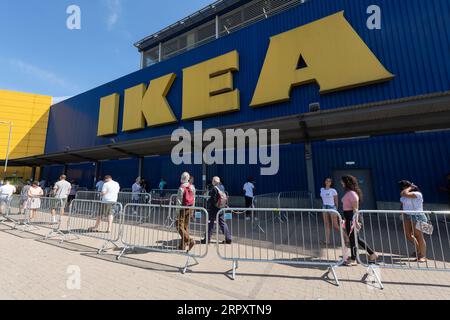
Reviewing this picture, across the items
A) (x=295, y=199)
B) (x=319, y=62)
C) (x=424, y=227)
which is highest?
(x=319, y=62)

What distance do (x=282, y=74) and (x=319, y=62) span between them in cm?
184

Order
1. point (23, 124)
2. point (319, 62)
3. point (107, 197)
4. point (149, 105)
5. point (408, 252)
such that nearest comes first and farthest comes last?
point (408, 252) → point (107, 197) → point (319, 62) → point (149, 105) → point (23, 124)

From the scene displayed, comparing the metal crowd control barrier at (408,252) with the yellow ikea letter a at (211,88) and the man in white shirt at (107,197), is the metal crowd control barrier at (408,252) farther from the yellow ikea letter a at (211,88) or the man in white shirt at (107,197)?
the yellow ikea letter a at (211,88)

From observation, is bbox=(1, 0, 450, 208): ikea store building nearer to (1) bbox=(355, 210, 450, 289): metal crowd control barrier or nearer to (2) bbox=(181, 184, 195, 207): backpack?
(1) bbox=(355, 210, 450, 289): metal crowd control barrier

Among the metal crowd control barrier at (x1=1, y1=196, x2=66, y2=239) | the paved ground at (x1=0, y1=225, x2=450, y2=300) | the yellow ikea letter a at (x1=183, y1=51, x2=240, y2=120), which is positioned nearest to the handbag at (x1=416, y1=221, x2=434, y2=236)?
the paved ground at (x1=0, y1=225, x2=450, y2=300)

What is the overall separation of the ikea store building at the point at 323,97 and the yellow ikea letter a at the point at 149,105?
3.7 inches

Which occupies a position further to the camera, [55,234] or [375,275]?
[55,234]

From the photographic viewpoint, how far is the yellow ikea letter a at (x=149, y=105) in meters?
16.0

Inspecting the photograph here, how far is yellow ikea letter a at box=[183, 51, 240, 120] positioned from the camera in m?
13.4

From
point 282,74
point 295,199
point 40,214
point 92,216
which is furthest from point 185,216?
point 282,74

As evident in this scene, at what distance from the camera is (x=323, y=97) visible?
35.7ft

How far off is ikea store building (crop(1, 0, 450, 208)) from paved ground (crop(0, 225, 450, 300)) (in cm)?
559

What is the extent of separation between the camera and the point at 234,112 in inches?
527

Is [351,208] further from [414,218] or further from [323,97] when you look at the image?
[323,97]
